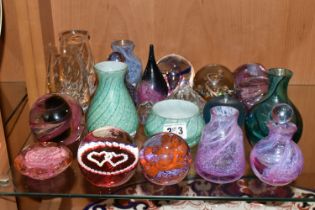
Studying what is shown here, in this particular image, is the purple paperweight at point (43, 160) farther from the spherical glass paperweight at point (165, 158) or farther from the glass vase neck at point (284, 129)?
the glass vase neck at point (284, 129)

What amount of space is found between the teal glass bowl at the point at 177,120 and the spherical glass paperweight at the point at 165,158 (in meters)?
0.04

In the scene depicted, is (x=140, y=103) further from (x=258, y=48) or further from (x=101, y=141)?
(x=258, y=48)

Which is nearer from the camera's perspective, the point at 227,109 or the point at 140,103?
the point at 227,109

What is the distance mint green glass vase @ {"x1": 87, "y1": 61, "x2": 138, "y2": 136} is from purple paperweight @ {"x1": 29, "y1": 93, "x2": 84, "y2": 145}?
29mm

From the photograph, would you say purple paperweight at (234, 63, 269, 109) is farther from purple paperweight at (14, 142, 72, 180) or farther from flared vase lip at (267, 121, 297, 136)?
purple paperweight at (14, 142, 72, 180)

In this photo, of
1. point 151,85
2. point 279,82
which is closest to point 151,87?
point 151,85

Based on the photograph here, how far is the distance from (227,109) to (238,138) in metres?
0.05

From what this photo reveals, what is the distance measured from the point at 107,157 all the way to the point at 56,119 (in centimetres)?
12

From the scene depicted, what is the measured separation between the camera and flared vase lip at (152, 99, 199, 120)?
2.42 feet

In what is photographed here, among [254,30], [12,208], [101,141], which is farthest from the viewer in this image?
[254,30]

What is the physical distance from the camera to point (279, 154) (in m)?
0.64

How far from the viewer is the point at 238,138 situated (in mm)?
662

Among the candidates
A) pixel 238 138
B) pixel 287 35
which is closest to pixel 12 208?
pixel 238 138

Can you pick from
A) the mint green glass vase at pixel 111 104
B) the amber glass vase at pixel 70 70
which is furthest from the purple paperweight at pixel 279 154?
the amber glass vase at pixel 70 70
